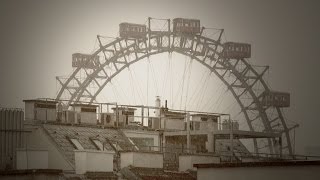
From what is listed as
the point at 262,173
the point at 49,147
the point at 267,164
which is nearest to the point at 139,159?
the point at 49,147

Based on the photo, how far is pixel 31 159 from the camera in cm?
5444

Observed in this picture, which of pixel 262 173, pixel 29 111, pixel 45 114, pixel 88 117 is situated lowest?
pixel 262 173

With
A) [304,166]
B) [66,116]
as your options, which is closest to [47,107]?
[66,116]

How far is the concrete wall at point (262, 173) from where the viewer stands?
4475 cm

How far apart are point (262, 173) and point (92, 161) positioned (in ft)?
45.7

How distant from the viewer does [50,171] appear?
1903 inches

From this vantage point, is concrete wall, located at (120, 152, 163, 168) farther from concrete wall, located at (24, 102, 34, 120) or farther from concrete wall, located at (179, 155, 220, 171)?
concrete wall, located at (24, 102, 34, 120)

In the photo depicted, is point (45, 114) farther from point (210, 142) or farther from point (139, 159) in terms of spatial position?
point (210, 142)

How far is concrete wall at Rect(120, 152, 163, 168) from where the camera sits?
184 ft

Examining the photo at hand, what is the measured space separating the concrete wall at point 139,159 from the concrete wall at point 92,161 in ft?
5.92

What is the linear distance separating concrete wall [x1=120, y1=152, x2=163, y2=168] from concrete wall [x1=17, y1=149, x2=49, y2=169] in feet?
20.0

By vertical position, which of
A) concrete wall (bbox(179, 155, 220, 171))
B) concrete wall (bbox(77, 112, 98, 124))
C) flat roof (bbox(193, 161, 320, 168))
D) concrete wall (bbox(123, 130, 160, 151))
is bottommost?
concrete wall (bbox(179, 155, 220, 171))

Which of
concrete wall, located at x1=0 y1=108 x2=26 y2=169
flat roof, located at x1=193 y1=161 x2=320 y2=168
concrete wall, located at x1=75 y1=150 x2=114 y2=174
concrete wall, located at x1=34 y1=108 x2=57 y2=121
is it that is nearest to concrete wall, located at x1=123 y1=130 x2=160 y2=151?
concrete wall, located at x1=34 y1=108 x2=57 y2=121

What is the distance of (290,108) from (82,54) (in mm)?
36981
